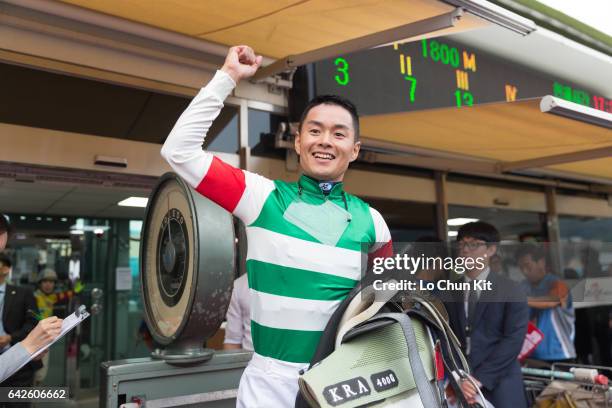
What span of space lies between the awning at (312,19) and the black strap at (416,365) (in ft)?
5.57

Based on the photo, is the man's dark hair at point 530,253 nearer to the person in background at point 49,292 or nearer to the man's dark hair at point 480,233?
the man's dark hair at point 480,233

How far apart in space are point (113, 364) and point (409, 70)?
11.1ft

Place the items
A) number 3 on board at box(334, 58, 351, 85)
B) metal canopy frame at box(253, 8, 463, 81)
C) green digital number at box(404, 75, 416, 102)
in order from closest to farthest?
metal canopy frame at box(253, 8, 463, 81), number 3 on board at box(334, 58, 351, 85), green digital number at box(404, 75, 416, 102)

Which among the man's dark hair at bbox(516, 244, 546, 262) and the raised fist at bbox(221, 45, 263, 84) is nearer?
the raised fist at bbox(221, 45, 263, 84)

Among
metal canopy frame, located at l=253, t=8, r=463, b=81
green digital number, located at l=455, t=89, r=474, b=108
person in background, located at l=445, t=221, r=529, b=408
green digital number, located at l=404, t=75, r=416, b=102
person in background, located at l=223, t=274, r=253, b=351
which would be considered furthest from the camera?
green digital number, located at l=455, t=89, r=474, b=108

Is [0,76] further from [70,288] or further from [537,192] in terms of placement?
[537,192]

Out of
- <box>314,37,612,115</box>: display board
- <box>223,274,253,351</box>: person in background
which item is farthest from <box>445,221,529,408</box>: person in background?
<box>314,37,612,115</box>: display board

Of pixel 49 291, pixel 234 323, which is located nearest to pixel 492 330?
pixel 234 323

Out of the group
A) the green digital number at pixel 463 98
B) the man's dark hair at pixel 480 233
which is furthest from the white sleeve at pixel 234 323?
the green digital number at pixel 463 98

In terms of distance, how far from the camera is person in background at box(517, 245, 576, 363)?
3770 mm

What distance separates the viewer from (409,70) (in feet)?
14.4

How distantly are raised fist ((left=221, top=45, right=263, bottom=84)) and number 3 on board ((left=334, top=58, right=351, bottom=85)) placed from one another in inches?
103

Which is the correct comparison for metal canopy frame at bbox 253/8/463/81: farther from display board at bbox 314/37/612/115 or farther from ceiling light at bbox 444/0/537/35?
display board at bbox 314/37/612/115

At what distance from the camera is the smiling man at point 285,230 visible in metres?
1.39
